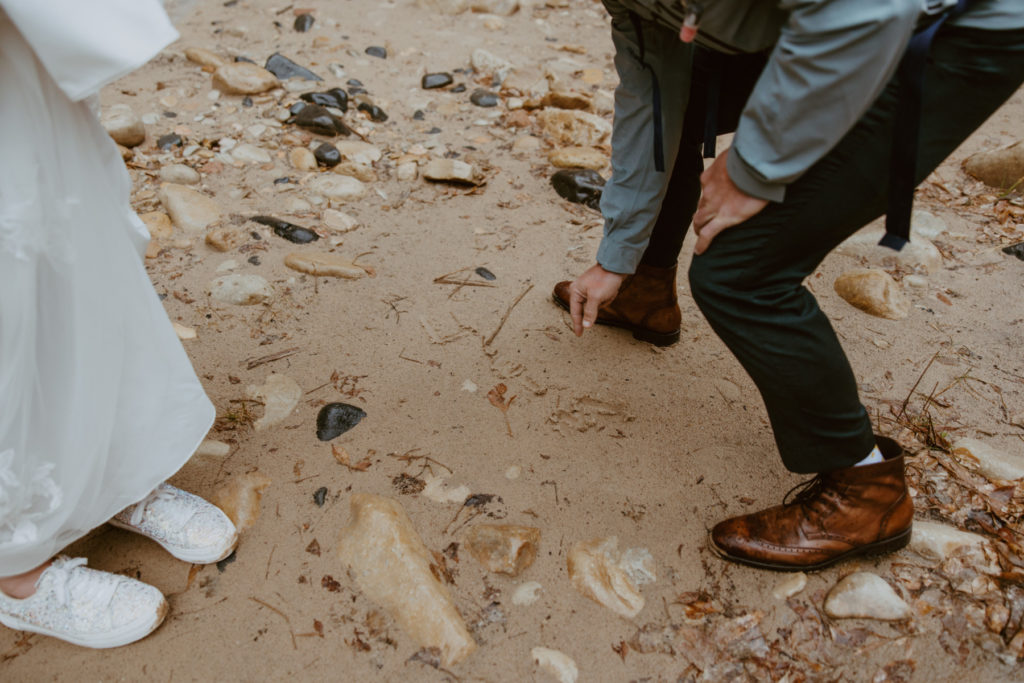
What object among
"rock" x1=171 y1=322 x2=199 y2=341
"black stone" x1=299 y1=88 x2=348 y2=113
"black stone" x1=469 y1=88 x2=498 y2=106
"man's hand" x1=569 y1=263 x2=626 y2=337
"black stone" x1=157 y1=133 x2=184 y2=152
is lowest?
"rock" x1=171 y1=322 x2=199 y2=341

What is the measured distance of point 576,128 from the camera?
3639mm

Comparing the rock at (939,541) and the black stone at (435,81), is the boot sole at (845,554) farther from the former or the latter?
the black stone at (435,81)

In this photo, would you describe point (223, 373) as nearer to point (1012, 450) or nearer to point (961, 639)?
point (961, 639)

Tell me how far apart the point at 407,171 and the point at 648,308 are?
159 centimetres

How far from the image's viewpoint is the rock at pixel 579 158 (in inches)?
134

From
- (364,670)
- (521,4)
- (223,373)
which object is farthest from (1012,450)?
(521,4)

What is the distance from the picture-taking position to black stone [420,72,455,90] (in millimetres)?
4094

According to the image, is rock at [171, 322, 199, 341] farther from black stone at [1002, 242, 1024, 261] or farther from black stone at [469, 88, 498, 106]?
black stone at [1002, 242, 1024, 261]

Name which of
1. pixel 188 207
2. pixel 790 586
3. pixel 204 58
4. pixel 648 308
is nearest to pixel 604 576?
pixel 790 586

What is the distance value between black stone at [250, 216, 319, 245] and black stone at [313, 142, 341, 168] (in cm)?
55

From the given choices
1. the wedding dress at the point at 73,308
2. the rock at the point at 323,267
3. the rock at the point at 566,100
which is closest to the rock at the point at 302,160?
the rock at the point at 323,267

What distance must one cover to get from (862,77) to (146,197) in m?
2.93

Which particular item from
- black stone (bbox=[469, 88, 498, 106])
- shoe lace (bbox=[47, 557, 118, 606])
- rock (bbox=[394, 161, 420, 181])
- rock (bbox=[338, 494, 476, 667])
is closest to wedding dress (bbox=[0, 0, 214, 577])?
shoe lace (bbox=[47, 557, 118, 606])

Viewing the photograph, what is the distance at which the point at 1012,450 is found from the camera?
199cm
